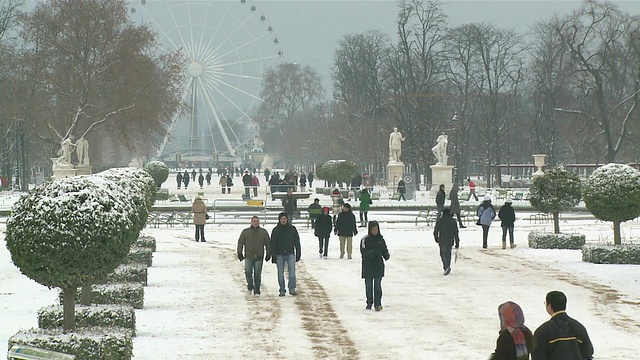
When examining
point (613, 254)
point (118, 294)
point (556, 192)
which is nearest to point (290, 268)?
point (118, 294)

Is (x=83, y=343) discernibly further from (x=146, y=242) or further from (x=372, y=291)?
(x=146, y=242)

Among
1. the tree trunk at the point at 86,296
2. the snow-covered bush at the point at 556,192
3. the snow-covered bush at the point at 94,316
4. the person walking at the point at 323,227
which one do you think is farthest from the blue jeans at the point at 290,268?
the snow-covered bush at the point at 556,192

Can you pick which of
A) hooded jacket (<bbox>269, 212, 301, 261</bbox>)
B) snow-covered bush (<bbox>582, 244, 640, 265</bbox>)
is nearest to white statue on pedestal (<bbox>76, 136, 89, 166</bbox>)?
snow-covered bush (<bbox>582, 244, 640, 265</bbox>)

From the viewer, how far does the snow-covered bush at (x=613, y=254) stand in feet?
77.4

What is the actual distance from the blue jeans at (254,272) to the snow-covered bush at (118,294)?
106 inches

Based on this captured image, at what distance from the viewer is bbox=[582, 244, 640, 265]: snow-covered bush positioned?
23594 mm

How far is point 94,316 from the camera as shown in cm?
1341

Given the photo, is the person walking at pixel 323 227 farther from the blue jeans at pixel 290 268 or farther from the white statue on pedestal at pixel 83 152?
the white statue on pedestal at pixel 83 152

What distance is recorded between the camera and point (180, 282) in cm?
2122

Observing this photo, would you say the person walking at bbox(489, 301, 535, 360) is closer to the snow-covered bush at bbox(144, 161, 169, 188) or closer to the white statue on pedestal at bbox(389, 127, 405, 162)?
the white statue on pedestal at bbox(389, 127, 405, 162)

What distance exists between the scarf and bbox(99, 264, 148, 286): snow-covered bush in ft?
34.4

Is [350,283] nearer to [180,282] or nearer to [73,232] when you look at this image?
[180,282]

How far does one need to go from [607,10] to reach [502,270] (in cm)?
4150

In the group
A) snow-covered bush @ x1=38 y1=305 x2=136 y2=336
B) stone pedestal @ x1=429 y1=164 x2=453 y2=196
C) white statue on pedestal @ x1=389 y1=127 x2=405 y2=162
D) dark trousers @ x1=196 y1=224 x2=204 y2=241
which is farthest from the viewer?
white statue on pedestal @ x1=389 y1=127 x2=405 y2=162
